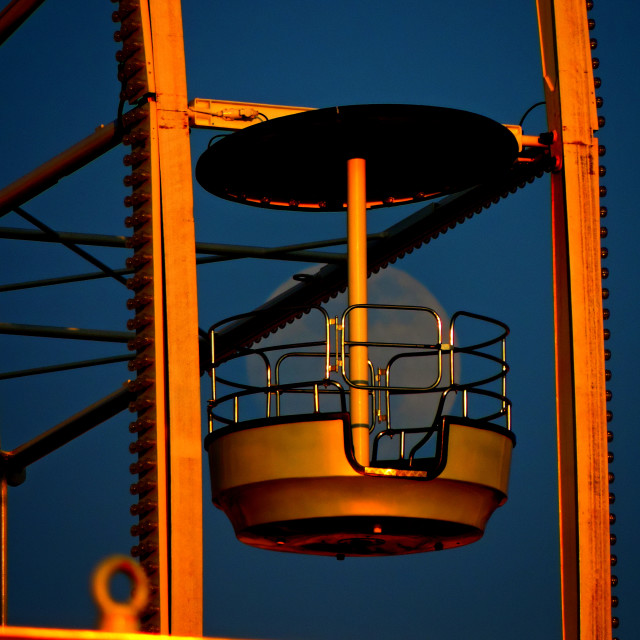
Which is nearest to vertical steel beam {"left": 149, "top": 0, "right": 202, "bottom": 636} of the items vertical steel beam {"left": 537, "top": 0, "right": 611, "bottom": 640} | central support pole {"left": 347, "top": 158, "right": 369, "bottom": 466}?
central support pole {"left": 347, "top": 158, "right": 369, "bottom": 466}

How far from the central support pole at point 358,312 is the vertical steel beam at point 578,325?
7.05 ft

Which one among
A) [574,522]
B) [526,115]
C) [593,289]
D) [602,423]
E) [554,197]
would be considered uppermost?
[526,115]

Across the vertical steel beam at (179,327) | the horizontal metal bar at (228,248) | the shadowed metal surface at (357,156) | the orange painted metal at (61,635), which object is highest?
the horizontal metal bar at (228,248)

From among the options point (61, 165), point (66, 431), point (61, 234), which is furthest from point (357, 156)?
point (66, 431)

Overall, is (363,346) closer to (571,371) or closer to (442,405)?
(442,405)

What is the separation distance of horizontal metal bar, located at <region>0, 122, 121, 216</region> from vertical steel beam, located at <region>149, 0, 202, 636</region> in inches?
39.1

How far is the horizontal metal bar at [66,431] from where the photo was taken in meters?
25.7

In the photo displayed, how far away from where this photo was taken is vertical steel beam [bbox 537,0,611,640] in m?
16.3

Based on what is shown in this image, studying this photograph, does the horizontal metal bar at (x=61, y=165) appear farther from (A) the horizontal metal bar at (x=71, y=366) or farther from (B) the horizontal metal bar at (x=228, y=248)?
(A) the horizontal metal bar at (x=71, y=366)

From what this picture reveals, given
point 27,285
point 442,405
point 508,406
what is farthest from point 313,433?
point 27,285

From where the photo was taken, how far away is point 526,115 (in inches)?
708

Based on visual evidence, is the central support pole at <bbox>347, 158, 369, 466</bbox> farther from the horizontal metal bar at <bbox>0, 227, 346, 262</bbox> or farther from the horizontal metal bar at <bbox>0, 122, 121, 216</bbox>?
the horizontal metal bar at <bbox>0, 227, 346, 262</bbox>

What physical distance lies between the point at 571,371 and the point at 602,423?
648 millimetres

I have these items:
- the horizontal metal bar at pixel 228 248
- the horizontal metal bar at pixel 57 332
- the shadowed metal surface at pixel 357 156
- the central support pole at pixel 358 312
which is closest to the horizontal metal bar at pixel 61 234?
the horizontal metal bar at pixel 228 248
